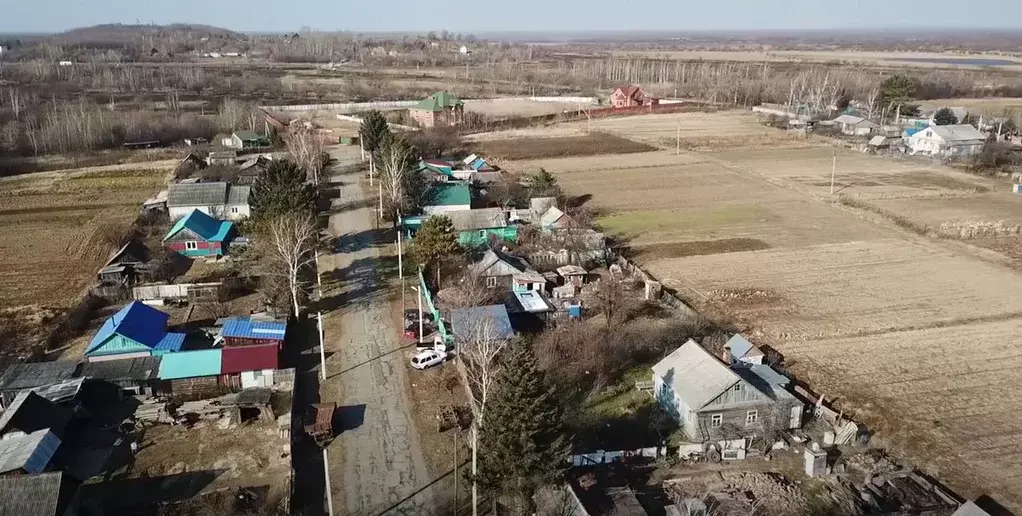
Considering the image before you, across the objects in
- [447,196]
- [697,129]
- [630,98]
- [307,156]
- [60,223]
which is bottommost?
[60,223]

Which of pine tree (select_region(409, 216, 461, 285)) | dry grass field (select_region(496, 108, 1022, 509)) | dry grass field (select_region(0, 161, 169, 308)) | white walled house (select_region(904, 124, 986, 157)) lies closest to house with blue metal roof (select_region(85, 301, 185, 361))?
dry grass field (select_region(0, 161, 169, 308))

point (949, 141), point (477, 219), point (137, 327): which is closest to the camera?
point (137, 327)

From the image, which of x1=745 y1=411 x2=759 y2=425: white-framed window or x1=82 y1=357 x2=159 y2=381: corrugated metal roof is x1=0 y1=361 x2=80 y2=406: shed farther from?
x1=745 y1=411 x2=759 y2=425: white-framed window

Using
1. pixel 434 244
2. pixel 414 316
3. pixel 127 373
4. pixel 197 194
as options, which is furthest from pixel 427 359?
pixel 197 194

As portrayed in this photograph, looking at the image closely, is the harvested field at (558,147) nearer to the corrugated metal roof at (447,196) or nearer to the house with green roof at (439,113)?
the house with green roof at (439,113)

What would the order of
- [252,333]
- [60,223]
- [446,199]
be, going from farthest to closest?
[446,199] < [60,223] < [252,333]

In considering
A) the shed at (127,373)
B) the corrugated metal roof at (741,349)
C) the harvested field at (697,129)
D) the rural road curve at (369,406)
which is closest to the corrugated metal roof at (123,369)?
the shed at (127,373)

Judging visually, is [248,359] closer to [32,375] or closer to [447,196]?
[32,375]
